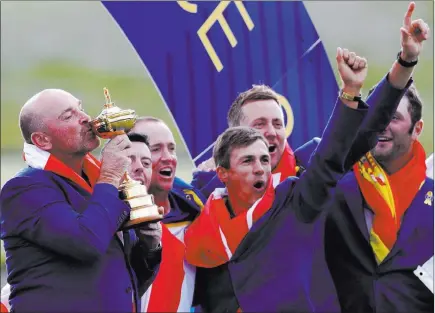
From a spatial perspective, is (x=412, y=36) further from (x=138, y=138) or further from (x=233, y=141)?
(x=138, y=138)

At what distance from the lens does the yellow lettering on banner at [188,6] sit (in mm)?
5335

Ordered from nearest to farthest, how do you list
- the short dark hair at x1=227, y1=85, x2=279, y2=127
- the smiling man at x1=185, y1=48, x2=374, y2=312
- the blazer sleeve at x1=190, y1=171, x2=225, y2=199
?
the smiling man at x1=185, y1=48, x2=374, y2=312 < the short dark hair at x1=227, y1=85, x2=279, y2=127 < the blazer sleeve at x1=190, y1=171, x2=225, y2=199

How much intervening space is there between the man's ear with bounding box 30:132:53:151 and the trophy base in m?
0.34

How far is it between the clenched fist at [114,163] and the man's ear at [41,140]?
196 mm

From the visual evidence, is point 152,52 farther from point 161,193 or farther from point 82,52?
point 82,52

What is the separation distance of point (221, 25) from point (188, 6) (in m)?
0.18

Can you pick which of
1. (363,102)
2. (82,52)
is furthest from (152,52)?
(82,52)

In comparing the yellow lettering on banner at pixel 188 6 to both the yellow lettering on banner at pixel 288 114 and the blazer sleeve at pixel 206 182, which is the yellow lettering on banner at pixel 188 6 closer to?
the yellow lettering on banner at pixel 288 114

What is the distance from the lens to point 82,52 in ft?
34.2

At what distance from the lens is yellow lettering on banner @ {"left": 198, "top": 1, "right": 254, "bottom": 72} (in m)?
5.33

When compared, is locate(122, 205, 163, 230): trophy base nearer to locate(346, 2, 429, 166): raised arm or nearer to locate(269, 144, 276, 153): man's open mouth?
locate(346, 2, 429, 166): raised arm

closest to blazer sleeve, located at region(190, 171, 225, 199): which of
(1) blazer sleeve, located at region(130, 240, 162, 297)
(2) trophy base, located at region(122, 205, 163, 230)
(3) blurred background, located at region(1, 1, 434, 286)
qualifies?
(1) blazer sleeve, located at region(130, 240, 162, 297)

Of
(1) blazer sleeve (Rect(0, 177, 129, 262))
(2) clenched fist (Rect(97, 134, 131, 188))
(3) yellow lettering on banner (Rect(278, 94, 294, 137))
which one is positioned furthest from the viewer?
(3) yellow lettering on banner (Rect(278, 94, 294, 137))

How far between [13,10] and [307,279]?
789 centimetres
